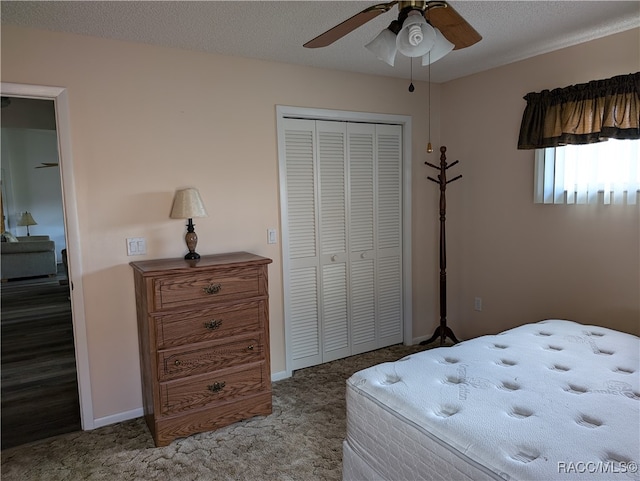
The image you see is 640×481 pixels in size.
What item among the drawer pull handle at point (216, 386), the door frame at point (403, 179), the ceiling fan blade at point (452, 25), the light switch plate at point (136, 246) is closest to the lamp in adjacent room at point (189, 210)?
the light switch plate at point (136, 246)


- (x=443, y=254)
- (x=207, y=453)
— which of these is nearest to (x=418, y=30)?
(x=207, y=453)

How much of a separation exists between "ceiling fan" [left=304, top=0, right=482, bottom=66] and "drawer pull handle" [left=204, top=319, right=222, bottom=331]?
1.66 metres

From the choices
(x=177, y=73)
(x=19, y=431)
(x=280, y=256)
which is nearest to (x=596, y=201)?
(x=280, y=256)

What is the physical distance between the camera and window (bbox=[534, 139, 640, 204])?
2586mm

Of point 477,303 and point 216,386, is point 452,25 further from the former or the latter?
point 477,303

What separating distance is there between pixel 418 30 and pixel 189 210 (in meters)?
1.72

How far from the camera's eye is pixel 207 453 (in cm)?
236

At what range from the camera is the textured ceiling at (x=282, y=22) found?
214 cm

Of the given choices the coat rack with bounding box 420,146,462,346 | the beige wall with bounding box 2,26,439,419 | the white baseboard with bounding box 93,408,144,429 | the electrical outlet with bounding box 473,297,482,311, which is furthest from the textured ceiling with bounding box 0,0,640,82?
the white baseboard with bounding box 93,408,144,429

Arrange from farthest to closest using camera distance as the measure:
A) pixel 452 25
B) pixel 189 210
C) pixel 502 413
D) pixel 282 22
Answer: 1. pixel 189 210
2. pixel 282 22
3. pixel 452 25
4. pixel 502 413

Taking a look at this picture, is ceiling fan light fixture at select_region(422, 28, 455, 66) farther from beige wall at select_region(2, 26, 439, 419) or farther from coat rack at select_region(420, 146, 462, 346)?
coat rack at select_region(420, 146, 462, 346)

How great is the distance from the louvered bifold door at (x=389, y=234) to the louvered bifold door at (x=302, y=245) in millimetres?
637

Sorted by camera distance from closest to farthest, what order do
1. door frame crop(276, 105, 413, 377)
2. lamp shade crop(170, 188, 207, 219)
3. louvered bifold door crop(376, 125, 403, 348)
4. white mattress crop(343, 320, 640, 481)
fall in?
1. white mattress crop(343, 320, 640, 481)
2. lamp shade crop(170, 188, 207, 219)
3. door frame crop(276, 105, 413, 377)
4. louvered bifold door crop(376, 125, 403, 348)

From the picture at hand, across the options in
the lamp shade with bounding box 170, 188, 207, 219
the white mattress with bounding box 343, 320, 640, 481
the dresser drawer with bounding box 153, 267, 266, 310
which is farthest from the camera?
the lamp shade with bounding box 170, 188, 207, 219
